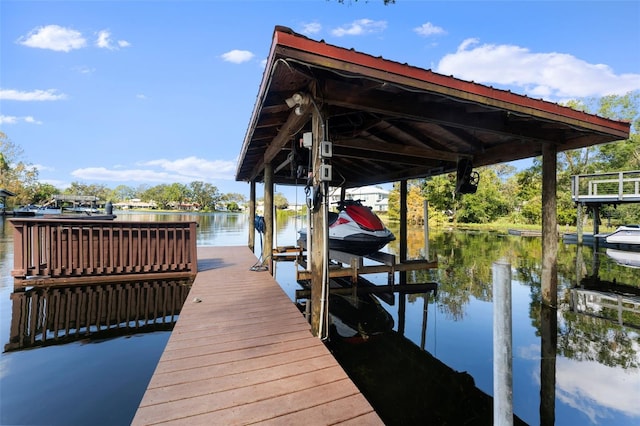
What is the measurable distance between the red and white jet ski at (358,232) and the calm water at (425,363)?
1109mm

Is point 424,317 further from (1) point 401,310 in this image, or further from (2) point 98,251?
(2) point 98,251

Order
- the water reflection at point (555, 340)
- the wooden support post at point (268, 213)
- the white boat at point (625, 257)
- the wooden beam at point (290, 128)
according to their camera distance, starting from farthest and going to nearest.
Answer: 1. the white boat at point (625, 257)
2. the wooden support post at point (268, 213)
3. the wooden beam at point (290, 128)
4. the water reflection at point (555, 340)

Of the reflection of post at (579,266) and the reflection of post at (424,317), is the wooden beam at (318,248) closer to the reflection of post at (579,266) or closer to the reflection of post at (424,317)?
the reflection of post at (424,317)

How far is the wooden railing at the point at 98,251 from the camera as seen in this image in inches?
191

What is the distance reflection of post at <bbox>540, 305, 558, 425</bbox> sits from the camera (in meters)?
2.28

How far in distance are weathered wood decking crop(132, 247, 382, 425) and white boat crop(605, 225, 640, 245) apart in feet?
46.6

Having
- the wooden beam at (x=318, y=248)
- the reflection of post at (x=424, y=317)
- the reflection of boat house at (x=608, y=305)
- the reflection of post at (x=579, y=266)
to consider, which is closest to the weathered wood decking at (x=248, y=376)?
the wooden beam at (x=318, y=248)

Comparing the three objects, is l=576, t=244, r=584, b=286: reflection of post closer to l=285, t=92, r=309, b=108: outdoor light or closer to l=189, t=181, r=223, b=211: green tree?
l=285, t=92, r=309, b=108: outdoor light

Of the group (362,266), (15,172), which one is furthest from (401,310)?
(15,172)

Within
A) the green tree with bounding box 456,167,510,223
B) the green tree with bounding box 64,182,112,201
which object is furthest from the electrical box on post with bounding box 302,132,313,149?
the green tree with bounding box 64,182,112,201

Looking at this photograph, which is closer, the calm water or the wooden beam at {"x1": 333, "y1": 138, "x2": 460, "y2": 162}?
the calm water

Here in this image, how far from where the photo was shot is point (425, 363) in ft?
9.73

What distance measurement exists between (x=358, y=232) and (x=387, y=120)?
7.57 ft

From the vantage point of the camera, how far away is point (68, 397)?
2227 millimetres
